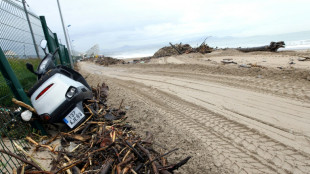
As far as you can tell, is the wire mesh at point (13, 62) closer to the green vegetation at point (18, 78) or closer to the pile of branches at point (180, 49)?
the green vegetation at point (18, 78)

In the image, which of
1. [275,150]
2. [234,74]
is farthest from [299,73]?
[275,150]

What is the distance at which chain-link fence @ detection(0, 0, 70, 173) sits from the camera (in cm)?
258

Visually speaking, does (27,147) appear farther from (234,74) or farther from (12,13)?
(234,74)

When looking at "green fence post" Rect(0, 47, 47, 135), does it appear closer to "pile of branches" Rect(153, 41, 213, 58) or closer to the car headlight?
the car headlight

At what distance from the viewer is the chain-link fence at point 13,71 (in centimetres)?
258

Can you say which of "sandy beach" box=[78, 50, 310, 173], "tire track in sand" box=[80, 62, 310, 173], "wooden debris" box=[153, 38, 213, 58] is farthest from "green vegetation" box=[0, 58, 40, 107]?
"wooden debris" box=[153, 38, 213, 58]

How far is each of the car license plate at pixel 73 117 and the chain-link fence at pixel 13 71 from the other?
63 cm

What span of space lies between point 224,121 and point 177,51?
748 inches

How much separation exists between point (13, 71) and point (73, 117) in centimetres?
111

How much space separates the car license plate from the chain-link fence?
0.63 metres

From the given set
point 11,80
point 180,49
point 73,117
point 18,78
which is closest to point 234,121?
point 73,117

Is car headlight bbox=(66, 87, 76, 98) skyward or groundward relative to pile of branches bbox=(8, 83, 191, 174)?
skyward

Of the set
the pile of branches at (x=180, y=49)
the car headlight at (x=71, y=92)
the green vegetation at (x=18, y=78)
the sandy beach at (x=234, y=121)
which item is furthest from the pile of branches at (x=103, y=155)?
the pile of branches at (x=180, y=49)

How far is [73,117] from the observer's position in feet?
9.91
